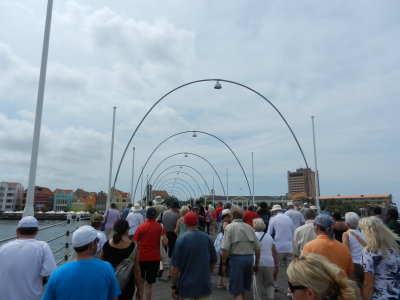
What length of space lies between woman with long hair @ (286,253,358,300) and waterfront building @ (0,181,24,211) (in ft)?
455

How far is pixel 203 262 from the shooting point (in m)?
4.43

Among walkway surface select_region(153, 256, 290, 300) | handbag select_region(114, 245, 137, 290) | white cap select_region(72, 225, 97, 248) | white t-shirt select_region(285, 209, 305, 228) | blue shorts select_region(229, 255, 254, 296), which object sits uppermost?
white cap select_region(72, 225, 97, 248)

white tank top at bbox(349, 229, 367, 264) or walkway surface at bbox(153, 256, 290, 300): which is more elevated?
white tank top at bbox(349, 229, 367, 264)

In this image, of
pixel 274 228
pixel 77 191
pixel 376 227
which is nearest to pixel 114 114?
pixel 274 228

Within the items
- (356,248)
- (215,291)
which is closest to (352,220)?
(356,248)

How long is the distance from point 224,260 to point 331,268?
3.92 m

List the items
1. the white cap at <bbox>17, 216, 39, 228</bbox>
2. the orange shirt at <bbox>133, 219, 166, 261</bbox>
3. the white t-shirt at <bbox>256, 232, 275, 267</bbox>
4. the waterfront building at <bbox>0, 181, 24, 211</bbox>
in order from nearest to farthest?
1. the white cap at <bbox>17, 216, 39, 228</bbox>
2. the orange shirt at <bbox>133, 219, 166, 261</bbox>
3. the white t-shirt at <bbox>256, 232, 275, 267</bbox>
4. the waterfront building at <bbox>0, 181, 24, 211</bbox>

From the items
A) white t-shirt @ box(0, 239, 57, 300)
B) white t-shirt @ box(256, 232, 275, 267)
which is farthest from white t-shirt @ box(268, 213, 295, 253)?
white t-shirt @ box(0, 239, 57, 300)

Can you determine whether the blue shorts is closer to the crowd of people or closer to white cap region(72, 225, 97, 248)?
the crowd of people

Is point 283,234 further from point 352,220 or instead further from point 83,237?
point 83,237

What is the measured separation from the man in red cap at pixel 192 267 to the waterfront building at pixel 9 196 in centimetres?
13592

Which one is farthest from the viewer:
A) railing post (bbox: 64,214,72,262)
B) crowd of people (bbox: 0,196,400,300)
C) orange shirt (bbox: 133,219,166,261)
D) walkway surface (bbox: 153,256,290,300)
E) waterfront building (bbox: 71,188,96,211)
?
waterfront building (bbox: 71,188,96,211)

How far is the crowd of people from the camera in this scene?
6.43 ft

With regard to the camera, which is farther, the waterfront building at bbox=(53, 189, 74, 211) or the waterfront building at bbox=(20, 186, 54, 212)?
the waterfront building at bbox=(53, 189, 74, 211)
